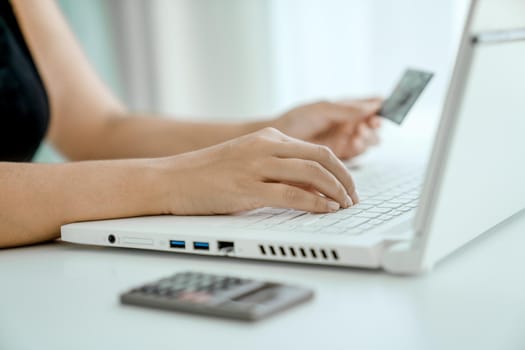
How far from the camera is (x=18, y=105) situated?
4.93ft

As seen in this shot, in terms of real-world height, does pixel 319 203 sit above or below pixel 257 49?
above

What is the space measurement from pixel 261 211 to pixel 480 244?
268 mm

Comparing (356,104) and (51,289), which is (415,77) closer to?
(356,104)

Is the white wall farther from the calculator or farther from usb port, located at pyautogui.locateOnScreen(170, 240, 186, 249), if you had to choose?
the calculator

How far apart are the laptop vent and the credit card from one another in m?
0.42

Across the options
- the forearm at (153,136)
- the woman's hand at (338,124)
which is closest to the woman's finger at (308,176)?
the woman's hand at (338,124)

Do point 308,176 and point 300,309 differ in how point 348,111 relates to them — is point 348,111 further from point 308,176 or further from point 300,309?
point 300,309

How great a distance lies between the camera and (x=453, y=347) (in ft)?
1.92


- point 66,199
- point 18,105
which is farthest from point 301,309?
point 18,105

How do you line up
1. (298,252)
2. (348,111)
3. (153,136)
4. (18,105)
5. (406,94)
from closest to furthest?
(298,252) → (406,94) → (348,111) → (18,105) → (153,136)

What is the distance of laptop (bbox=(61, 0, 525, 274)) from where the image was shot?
2.27ft

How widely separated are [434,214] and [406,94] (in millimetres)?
535

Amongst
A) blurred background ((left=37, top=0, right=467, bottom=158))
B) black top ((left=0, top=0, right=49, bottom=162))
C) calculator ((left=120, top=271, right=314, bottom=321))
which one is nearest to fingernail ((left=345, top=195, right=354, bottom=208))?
calculator ((left=120, top=271, right=314, bottom=321))

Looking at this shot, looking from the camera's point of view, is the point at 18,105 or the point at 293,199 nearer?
the point at 293,199
